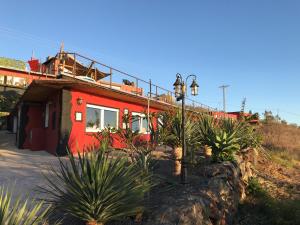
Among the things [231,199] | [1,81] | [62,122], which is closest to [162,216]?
[231,199]

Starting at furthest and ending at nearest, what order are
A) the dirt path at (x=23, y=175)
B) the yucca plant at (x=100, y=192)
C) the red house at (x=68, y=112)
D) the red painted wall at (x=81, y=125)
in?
the red painted wall at (x=81, y=125) < the red house at (x=68, y=112) < the dirt path at (x=23, y=175) < the yucca plant at (x=100, y=192)

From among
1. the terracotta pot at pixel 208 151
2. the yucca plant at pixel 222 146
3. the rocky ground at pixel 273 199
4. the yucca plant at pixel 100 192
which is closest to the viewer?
the yucca plant at pixel 100 192

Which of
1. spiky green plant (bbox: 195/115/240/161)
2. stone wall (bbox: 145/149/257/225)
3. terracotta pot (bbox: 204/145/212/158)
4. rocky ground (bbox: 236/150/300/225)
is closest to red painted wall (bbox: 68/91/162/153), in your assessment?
spiky green plant (bbox: 195/115/240/161)

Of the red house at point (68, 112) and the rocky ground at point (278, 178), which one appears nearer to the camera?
the rocky ground at point (278, 178)

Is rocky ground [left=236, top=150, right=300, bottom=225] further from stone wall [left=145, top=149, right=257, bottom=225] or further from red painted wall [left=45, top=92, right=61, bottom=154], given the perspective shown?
red painted wall [left=45, top=92, right=61, bottom=154]

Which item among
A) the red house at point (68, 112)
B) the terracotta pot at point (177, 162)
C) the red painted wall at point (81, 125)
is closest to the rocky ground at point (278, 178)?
the terracotta pot at point (177, 162)

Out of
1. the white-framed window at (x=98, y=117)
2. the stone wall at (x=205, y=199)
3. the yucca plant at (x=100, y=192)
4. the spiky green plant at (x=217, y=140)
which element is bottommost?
the stone wall at (x=205, y=199)

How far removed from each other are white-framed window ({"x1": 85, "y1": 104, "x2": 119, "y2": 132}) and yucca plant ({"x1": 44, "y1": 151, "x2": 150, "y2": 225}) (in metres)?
9.02

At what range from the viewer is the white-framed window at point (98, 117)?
1358 centimetres

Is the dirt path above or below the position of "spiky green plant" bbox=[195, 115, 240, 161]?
below

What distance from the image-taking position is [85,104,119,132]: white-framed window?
44.5ft

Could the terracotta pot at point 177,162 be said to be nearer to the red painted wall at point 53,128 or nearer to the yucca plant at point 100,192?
the yucca plant at point 100,192

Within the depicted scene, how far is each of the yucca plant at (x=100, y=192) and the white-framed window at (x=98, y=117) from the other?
29.6ft

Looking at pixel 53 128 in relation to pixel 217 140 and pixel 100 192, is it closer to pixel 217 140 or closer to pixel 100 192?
pixel 217 140
